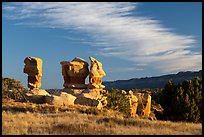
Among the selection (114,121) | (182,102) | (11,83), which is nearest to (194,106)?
(182,102)

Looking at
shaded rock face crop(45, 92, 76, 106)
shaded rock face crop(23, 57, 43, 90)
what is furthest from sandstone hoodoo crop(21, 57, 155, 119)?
shaded rock face crop(45, 92, 76, 106)

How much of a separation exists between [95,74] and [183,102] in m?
16.4

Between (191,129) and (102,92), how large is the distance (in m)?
24.2

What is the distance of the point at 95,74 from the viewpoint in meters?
40.9

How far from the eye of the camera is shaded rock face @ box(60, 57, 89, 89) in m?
42.2

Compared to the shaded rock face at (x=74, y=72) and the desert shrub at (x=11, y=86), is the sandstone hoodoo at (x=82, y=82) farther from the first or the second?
the desert shrub at (x=11, y=86)

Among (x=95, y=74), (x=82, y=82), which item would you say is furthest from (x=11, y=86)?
(x=95, y=74)

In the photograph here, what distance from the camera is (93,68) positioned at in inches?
1636

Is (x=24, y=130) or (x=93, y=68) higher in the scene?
(x=93, y=68)

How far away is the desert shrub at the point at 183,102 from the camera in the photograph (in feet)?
83.7

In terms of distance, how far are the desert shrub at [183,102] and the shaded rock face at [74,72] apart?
1545 centimetres

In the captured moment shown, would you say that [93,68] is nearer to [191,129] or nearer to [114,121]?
[114,121]

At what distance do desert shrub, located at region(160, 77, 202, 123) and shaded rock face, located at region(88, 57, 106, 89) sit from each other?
42.3ft

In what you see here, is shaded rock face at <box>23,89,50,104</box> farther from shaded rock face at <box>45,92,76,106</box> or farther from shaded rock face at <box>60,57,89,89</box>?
shaded rock face at <box>60,57,89,89</box>
